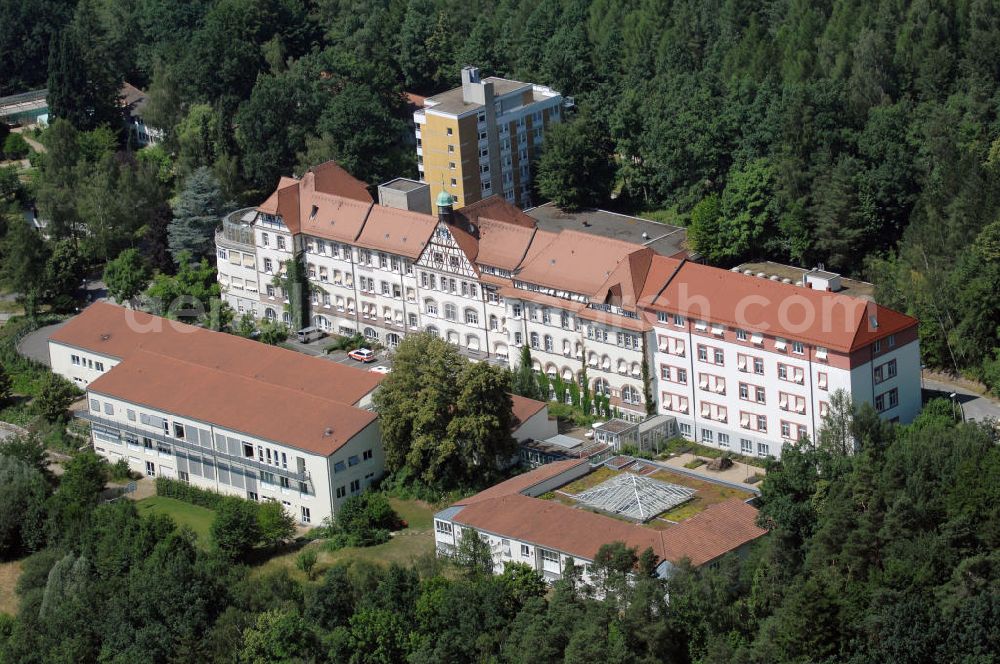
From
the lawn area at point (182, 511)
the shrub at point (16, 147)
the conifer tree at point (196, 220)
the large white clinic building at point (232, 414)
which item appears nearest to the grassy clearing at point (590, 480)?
the large white clinic building at point (232, 414)

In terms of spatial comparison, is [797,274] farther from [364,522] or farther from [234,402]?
[234,402]

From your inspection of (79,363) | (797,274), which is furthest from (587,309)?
(79,363)

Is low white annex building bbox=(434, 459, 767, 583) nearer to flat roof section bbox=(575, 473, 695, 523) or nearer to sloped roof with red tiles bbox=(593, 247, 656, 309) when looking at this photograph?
flat roof section bbox=(575, 473, 695, 523)

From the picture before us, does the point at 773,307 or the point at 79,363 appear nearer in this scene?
the point at 773,307

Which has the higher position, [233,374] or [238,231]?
[238,231]

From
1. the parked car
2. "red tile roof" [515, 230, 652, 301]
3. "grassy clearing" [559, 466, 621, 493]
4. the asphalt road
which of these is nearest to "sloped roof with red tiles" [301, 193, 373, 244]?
the parked car

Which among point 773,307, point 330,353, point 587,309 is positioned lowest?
point 330,353

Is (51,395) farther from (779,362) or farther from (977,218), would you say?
(977,218)
